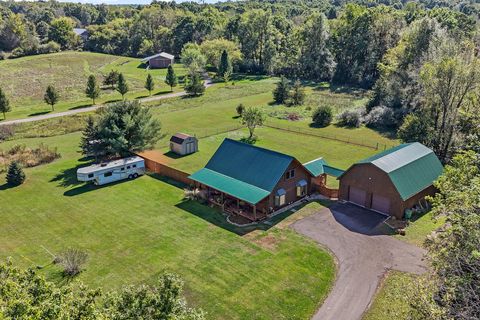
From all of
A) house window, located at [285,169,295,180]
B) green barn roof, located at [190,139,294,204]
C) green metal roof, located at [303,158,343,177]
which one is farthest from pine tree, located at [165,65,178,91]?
house window, located at [285,169,295,180]

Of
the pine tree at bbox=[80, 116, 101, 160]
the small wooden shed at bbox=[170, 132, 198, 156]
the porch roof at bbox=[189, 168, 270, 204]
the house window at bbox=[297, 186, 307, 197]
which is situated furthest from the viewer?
the small wooden shed at bbox=[170, 132, 198, 156]

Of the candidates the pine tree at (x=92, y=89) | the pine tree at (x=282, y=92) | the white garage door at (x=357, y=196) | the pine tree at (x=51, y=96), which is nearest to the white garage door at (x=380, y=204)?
the white garage door at (x=357, y=196)

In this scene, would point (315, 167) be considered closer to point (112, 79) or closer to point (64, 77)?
point (112, 79)

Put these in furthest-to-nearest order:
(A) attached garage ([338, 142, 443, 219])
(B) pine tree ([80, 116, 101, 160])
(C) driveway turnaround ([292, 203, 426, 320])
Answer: (B) pine tree ([80, 116, 101, 160]) → (A) attached garage ([338, 142, 443, 219]) → (C) driveway turnaround ([292, 203, 426, 320])

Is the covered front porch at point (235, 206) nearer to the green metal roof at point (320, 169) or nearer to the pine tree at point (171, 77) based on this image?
the green metal roof at point (320, 169)

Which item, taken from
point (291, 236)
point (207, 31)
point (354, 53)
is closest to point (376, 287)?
point (291, 236)

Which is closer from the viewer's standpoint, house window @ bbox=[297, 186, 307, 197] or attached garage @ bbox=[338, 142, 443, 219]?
attached garage @ bbox=[338, 142, 443, 219]

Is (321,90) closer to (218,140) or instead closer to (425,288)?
(218,140)

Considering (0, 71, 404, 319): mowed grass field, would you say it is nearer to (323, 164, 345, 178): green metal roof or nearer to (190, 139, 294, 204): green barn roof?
(190, 139, 294, 204): green barn roof
